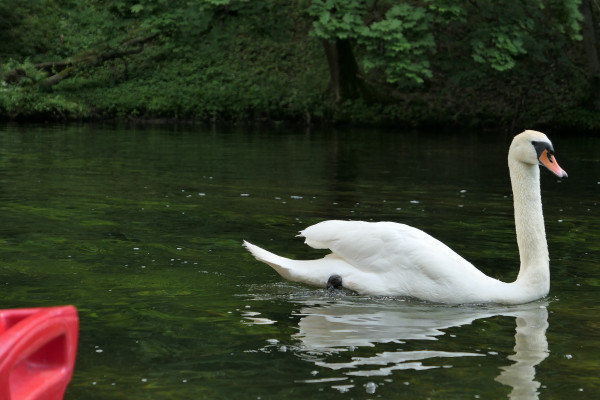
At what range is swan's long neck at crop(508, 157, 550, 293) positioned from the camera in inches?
305

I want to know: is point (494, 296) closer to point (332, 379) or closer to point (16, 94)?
point (332, 379)

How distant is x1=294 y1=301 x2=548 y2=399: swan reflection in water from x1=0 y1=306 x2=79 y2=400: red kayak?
2.33 m

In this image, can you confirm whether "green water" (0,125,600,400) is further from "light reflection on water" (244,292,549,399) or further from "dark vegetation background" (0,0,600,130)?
"dark vegetation background" (0,0,600,130)

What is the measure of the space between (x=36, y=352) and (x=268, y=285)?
15.3 ft

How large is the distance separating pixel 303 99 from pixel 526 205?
24.0 metres

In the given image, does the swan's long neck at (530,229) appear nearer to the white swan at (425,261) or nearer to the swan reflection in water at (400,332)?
the white swan at (425,261)

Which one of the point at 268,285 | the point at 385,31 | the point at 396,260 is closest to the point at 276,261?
the point at 268,285

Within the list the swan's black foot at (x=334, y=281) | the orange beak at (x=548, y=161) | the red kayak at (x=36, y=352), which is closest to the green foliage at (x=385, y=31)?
the orange beak at (x=548, y=161)

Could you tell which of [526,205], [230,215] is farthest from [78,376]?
[230,215]

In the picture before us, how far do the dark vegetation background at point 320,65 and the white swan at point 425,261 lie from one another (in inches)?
754

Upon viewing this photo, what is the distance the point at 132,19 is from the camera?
3155 cm

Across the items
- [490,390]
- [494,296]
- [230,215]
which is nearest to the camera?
[490,390]

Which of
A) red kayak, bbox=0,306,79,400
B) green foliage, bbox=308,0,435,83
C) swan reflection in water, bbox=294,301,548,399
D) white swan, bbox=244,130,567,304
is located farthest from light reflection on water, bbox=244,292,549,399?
green foliage, bbox=308,0,435,83

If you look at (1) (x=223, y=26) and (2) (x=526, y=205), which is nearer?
(2) (x=526, y=205)
